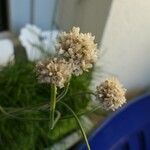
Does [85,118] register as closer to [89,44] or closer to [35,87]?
[35,87]

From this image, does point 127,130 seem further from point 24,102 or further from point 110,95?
point 110,95

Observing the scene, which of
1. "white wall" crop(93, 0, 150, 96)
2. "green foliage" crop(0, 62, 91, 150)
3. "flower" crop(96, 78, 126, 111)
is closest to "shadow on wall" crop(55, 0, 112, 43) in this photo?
"white wall" crop(93, 0, 150, 96)

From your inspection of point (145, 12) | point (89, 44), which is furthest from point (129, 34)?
point (89, 44)

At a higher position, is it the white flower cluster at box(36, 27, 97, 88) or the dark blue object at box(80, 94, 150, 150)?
the white flower cluster at box(36, 27, 97, 88)

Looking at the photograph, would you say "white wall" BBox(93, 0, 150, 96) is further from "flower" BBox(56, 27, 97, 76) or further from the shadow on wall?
"flower" BBox(56, 27, 97, 76)

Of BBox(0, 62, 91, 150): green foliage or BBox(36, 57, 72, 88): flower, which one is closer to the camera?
BBox(36, 57, 72, 88): flower

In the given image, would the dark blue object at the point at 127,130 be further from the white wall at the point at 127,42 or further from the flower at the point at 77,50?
the flower at the point at 77,50
